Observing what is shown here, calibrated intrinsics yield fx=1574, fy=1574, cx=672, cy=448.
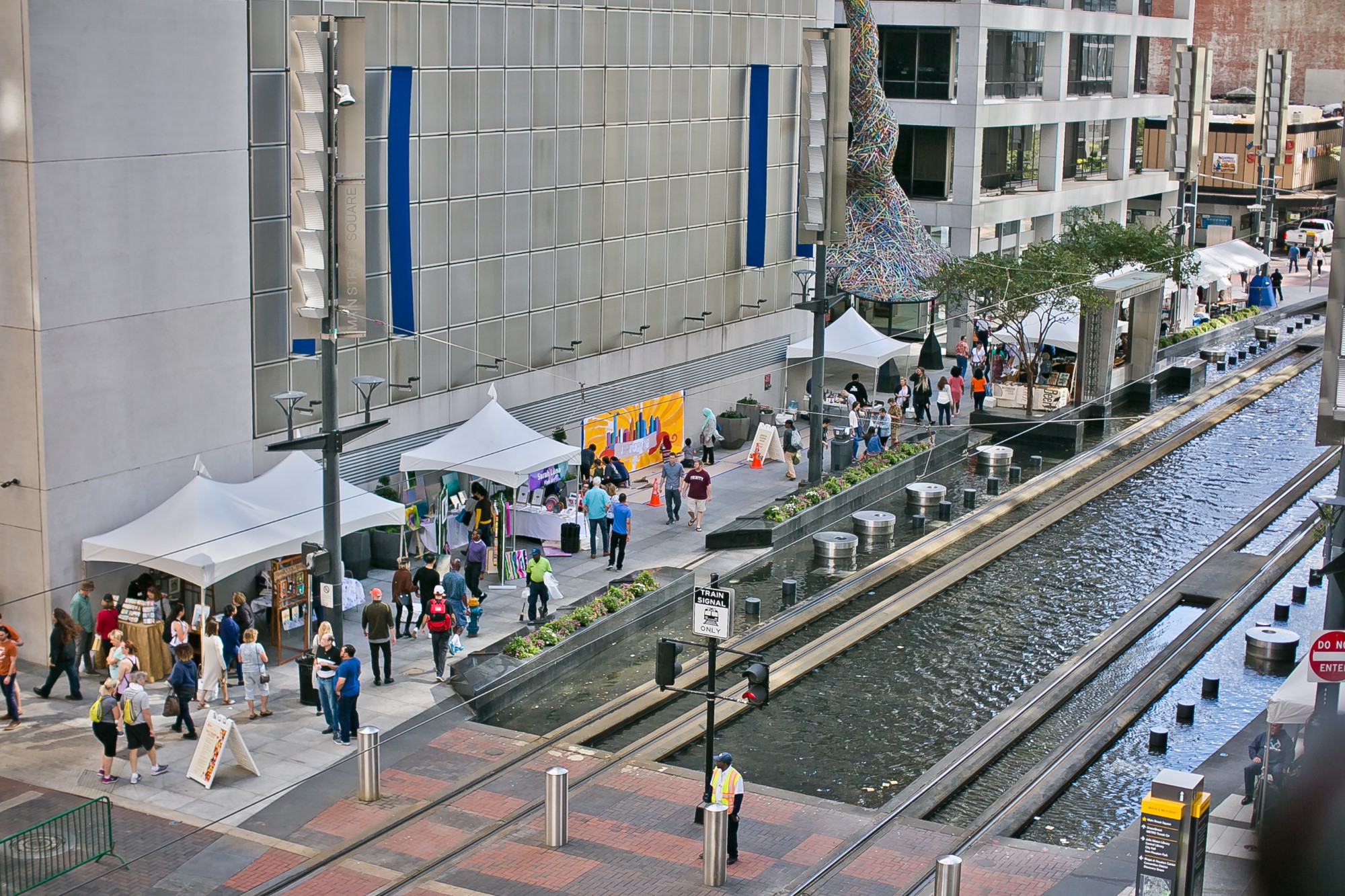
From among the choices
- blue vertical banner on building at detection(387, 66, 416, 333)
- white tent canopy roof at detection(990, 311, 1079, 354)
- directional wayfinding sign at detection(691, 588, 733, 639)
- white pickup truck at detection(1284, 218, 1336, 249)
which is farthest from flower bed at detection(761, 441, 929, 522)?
white pickup truck at detection(1284, 218, 1336, 249)

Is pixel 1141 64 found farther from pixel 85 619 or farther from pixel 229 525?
pixel 85 619

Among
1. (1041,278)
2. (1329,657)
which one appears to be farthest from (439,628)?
(1041,278)

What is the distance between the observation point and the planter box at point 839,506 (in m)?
30.6

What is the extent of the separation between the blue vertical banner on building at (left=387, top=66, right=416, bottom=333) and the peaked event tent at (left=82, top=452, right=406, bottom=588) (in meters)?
4.80

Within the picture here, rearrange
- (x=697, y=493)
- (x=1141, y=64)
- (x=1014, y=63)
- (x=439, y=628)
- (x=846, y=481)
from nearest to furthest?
(x=439, y=628) < (x=697, y=493) < (x=846, y=481) < (x=1014, y=63) < (x=1141, y=64)

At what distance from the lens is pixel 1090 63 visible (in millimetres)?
64812

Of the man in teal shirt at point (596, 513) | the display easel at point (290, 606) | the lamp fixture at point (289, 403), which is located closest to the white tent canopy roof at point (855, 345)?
the man in teal shirt at point (596, 513)

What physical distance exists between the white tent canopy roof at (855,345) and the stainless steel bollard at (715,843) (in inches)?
996

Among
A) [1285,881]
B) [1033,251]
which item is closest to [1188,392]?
[1033,251]

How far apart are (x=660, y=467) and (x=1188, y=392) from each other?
68.6 feet

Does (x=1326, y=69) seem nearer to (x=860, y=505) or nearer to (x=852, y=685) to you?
(x=860, y=505)

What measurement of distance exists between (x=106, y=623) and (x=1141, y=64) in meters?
59.8

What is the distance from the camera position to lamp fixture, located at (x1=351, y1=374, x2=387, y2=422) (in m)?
26.1

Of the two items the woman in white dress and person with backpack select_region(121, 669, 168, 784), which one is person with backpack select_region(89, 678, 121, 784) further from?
the woman in white dress
